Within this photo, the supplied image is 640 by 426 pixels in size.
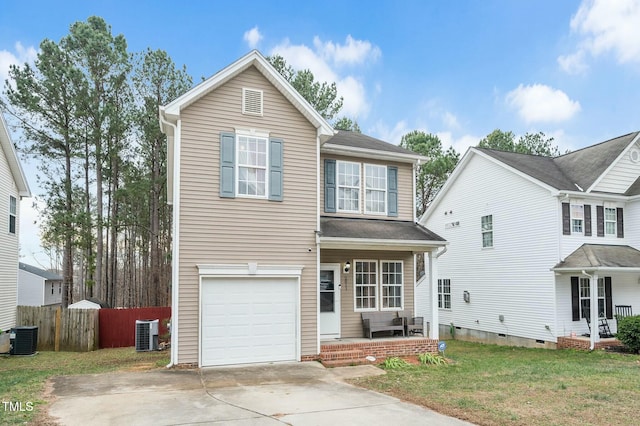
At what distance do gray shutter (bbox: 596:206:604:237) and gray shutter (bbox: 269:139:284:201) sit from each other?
12124mm

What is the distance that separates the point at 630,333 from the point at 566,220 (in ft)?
13.1

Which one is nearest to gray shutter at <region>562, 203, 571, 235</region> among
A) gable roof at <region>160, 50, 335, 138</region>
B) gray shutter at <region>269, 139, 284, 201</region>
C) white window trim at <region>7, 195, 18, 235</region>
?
gable roof at <region>160, 50, 335, 138</region>

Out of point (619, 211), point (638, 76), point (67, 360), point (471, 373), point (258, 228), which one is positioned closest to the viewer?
point (471, 373)

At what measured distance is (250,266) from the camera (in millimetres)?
10719

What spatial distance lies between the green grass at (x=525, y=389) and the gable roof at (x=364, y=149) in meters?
5.95

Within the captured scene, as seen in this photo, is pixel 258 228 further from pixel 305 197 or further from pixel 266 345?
pixel 266 345

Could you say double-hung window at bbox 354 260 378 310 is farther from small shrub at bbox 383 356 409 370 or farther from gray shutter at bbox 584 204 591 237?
gray shutter at bbox 584 204 591 237

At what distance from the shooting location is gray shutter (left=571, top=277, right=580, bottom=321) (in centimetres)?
1572

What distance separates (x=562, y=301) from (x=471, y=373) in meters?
7.28

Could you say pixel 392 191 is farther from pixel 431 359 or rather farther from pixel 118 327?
pixel 118 327

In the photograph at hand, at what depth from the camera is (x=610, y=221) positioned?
16797 millimetres

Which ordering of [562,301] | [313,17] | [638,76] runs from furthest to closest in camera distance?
[638,76], [313,17], [562,301]

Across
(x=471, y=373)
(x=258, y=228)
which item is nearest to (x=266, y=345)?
(x=258, y=228)

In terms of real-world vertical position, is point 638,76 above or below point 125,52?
below
